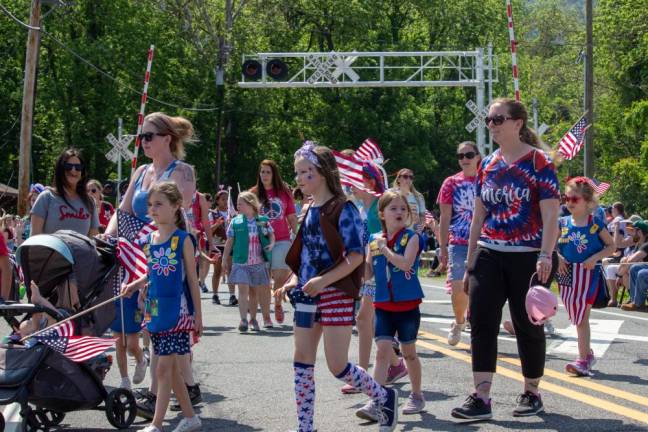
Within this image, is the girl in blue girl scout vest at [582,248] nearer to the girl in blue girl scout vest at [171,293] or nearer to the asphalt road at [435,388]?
the asphalt road at [435,388]

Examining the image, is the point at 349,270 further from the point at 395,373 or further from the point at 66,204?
the point at 66,204

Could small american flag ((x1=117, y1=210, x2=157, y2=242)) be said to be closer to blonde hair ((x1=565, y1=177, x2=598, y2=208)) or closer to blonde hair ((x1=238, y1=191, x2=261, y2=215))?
blonde hair ((x1=565, y1=177, x2=598, y2=208))

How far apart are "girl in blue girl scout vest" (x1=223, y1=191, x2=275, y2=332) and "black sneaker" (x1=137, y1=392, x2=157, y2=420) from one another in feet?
17.6

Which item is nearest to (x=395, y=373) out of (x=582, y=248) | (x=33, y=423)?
(x=582, y=248)

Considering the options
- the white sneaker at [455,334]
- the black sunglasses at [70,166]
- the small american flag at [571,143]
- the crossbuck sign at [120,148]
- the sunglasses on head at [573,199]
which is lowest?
the white sneaker at [455,334]

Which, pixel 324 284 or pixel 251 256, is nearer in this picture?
pixel 324 284

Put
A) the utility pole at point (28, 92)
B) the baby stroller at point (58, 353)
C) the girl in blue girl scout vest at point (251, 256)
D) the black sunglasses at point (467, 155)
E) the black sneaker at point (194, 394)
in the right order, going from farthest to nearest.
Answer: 1. the utility pole at point (28, 92)
2. the girl in blue girl scout vest at point (251, 256)
3. the black sunglasses at point (467, 155)
4. the black sneaker at point (194, 394)
5. the baby stroller at point (58, 353)

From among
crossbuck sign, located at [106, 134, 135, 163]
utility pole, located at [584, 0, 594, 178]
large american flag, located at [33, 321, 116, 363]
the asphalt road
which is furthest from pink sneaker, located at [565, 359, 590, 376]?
utility pole, located at [584, 0, 594, 178]

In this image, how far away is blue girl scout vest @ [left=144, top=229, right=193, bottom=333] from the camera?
6938 millimetres

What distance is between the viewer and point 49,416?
7.71m

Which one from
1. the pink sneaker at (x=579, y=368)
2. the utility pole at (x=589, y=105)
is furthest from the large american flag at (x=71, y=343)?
the utility pole at (x=589, y=105)

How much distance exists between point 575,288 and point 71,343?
4502 mm

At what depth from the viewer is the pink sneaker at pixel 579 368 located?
920cm

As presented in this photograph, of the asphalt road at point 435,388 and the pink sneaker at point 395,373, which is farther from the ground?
the pink sneaker at point 395,373
